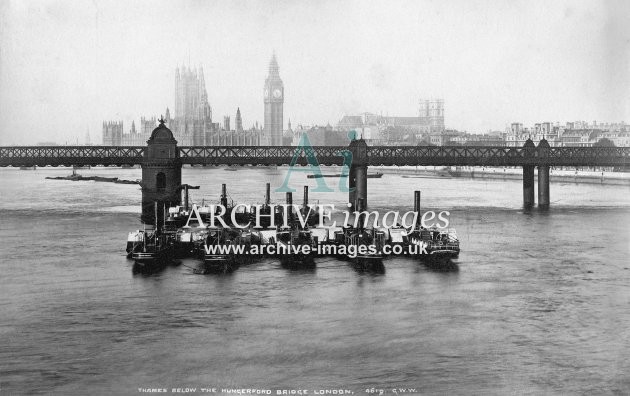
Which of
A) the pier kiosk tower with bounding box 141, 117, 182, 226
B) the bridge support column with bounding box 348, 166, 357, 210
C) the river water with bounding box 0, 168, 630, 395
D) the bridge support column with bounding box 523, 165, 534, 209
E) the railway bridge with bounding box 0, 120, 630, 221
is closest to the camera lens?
the river water with bounding box 0, 168, 630, 395

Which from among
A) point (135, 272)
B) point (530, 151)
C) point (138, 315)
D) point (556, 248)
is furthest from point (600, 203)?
point (138, 315)

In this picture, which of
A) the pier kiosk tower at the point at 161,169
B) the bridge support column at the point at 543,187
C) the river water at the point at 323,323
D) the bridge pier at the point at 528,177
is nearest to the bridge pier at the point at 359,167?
the pier kiosk tower at the point at 161,169

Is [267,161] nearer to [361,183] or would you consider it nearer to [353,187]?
[353,187]

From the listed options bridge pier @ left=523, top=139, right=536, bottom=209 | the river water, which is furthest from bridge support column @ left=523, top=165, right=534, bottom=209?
the river water

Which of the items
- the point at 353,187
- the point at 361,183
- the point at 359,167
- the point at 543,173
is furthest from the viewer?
the point at 543,173

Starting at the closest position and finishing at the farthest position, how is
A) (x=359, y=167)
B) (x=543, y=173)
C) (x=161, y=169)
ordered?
(x=161, y=169) → (x=359, y=167) → (x=543, y=173)

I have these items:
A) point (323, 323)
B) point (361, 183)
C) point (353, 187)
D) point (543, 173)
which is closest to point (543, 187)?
point (543, 173)

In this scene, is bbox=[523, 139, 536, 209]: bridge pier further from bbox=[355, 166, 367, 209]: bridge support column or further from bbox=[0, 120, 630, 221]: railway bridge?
bbox=[355, 166, 367, 209]: bridge support column

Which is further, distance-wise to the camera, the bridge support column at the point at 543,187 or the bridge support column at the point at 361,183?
the bridge support column at the point at 543,187

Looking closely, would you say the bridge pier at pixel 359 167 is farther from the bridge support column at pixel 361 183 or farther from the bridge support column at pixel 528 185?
the bridge support column at pixel 528 185

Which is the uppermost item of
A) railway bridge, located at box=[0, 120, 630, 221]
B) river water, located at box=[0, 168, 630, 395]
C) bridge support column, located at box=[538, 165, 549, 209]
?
railway bridge, located at box=[0, 120, 630, 221]
